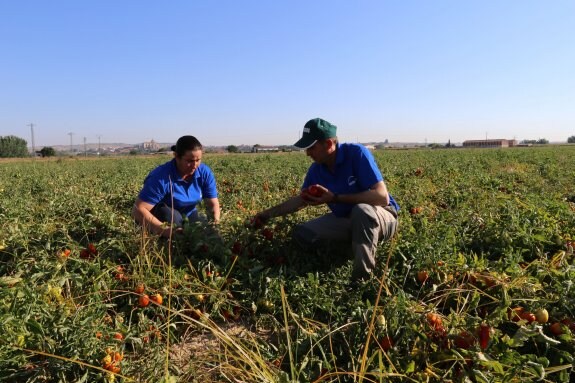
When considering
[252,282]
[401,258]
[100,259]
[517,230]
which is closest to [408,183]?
[517,230]

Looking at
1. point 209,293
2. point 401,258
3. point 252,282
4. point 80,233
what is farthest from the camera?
point 80,233

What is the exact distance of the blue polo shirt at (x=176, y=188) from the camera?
3.63m

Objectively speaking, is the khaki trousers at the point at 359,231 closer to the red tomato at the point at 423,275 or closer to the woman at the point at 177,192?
the red tomato at the point at 423,275

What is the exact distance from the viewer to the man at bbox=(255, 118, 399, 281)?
294cm

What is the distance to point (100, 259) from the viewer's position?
2.96m

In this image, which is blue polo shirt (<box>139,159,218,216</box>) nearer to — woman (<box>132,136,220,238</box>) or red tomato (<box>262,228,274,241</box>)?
woman (<box>132,136,220,238</box>)

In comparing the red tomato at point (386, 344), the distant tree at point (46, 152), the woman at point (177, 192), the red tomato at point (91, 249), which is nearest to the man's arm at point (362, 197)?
the woman at point (177, 192)

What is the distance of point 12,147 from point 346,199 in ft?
230

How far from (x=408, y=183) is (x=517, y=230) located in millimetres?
4447

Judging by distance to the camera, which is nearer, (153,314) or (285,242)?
(153,314)

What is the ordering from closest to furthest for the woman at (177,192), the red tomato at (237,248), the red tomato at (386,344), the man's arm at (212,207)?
the red tomato at (386,344) < the red tomato at (237,248) < the woman at (177,192) < the man's arm at (212,207)

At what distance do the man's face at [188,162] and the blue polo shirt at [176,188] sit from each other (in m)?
0.08

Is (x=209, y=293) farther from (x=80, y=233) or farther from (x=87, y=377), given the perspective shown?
(x=80, y=233)

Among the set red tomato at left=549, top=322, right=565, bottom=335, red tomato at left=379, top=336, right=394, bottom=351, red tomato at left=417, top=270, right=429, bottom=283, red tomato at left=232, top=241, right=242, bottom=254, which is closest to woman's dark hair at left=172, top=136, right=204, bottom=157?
red tomato at left=232, top=241, right=242, bottom=254
